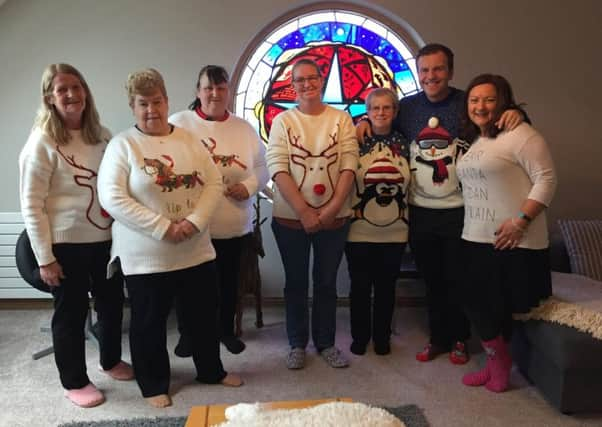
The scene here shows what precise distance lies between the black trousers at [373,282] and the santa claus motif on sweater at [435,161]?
0.31 m

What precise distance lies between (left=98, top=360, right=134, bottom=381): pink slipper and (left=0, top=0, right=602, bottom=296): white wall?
1137 mm

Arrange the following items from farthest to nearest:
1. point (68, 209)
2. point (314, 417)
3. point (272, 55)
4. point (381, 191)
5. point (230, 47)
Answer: point (272, 55), point (230, 47), point (381, 191), point (68, 209), point (314, 417)

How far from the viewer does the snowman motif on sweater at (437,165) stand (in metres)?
2.22

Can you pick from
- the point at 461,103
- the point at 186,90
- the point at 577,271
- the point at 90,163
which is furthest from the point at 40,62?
the point at 577,271

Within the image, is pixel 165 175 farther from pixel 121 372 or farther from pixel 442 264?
pixel 442 264

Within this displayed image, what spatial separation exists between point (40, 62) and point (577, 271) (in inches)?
131

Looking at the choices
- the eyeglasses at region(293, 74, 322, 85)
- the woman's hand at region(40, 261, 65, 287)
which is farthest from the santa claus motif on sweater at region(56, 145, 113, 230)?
the eyeglasses at region(293, 74, 322, 85)

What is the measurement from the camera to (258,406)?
136 cm

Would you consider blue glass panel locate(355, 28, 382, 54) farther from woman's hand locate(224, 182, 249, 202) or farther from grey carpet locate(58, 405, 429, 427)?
grey carpet locate(58, 405, 429, 427)

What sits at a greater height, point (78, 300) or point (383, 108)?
point (383, 108)

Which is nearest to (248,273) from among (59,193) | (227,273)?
(227,273)

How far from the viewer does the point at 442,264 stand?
236 centimetres

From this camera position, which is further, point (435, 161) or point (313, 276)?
point (313, 276)

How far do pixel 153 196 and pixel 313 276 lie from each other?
0.90 metres
